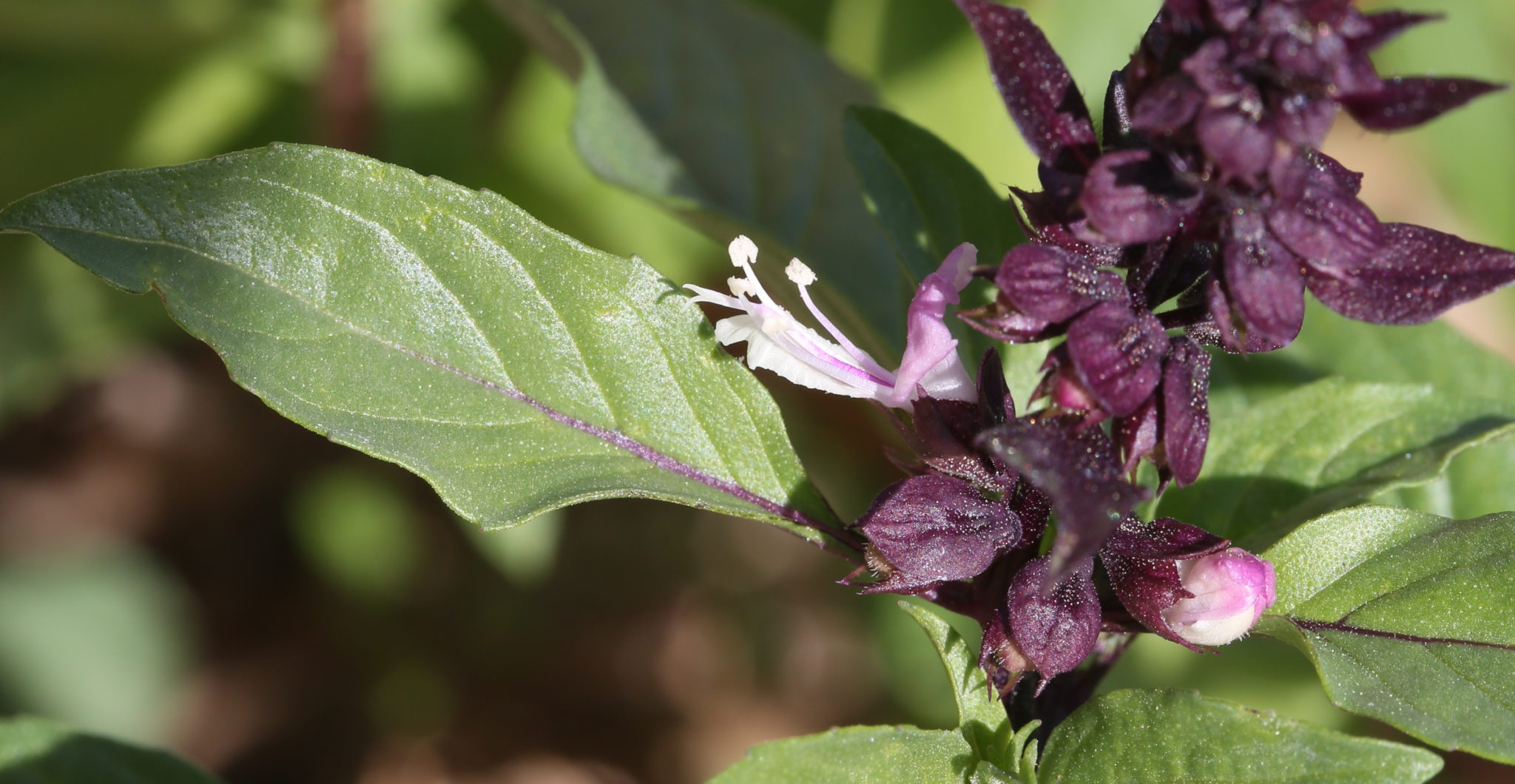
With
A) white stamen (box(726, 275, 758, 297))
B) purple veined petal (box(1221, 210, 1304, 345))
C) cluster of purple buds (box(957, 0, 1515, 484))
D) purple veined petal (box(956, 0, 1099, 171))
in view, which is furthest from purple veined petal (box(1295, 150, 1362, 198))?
white stamen (box(726, 275, 758, 297))

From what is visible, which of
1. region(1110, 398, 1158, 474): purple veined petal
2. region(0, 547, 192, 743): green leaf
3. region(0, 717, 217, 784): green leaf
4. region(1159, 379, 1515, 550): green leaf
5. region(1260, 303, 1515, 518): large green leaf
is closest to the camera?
region(1110, 398, 1158, 474): purple veined petal

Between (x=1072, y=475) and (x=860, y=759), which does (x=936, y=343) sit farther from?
(x=860, y=759)

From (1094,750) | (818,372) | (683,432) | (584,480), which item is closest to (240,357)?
(584,480)

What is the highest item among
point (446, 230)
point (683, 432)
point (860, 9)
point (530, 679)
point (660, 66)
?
point (860, 9)

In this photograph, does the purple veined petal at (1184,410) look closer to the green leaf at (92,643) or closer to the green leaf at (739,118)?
the green leaf at (739,118)

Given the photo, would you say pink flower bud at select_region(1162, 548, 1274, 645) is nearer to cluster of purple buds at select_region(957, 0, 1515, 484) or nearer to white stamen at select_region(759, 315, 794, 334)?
cluster of purple buds at select_region(957, 0, 1515, 484)

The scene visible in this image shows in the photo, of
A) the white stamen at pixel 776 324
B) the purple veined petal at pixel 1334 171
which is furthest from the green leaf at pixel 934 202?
the purple veined petal at pixel 1334 171

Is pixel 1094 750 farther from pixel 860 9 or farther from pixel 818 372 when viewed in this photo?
pixel 860 9
